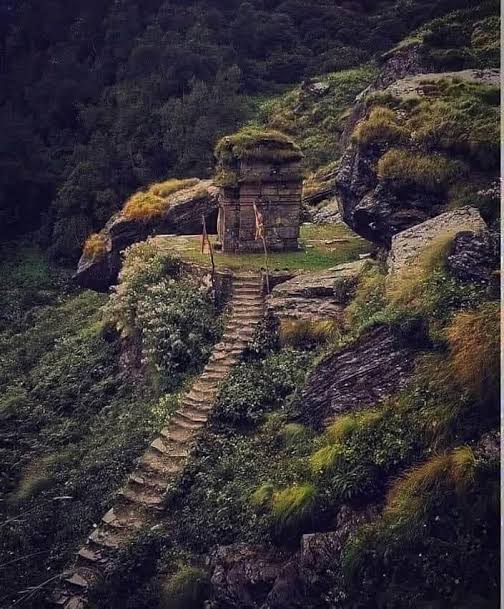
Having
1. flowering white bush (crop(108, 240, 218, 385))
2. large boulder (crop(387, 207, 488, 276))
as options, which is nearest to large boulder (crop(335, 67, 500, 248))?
large boulder (crop(387, 207, 488, 276))

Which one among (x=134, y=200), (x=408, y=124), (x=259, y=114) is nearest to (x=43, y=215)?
(x=259, y=114)

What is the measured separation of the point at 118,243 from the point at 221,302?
6.82 meters

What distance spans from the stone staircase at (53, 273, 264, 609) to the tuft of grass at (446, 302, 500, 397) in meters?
4.73

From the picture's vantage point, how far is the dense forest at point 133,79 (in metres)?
30.8

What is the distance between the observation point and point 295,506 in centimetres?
750

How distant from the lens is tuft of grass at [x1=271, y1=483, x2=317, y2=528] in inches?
291

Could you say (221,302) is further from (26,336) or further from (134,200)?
(26,336)

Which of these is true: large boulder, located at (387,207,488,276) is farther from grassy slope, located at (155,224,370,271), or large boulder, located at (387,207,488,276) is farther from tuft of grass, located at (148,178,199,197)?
tuft of grass, located at (148,178,199,197)

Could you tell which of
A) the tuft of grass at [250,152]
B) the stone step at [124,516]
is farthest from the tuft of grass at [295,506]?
the tuft of grass at [250,152]

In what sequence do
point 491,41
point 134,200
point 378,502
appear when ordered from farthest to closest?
point 134,200 < point 491,41 < point 378,502

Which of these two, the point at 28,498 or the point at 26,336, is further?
the point at 26,336

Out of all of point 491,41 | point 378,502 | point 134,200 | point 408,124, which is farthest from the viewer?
point 134,200

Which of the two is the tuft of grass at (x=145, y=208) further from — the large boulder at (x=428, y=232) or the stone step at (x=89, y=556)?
the stone step at (x=89, y=556)

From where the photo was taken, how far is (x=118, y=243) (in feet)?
62.5
